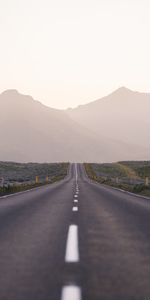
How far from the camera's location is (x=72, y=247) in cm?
724

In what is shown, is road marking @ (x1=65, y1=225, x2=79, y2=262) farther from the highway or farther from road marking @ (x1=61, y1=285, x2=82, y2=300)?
road marking @ (x1=61, y1=285, x2=82, y2=300)

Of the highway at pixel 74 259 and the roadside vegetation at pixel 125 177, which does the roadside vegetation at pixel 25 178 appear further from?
the highway at pixel 74 259

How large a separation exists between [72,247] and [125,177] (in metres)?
90.1

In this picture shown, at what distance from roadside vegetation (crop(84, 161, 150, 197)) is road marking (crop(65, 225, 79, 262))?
54.7 ft

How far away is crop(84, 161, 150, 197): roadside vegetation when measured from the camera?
31.0 meters

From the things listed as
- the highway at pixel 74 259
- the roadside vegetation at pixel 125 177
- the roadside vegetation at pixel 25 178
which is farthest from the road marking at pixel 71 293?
the roadside vegetation at pixel 125 177

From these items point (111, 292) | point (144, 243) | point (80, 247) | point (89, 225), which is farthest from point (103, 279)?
point (89, 225)

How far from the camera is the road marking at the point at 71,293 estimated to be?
172 inches

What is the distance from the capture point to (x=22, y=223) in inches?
416

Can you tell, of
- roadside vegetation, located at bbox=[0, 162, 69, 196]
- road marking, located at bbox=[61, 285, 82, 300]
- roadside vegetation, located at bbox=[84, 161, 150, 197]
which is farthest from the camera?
roadside vegetation, located at bbox=[84, 161, 150, 197]

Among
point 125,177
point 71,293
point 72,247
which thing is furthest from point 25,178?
point 71,293

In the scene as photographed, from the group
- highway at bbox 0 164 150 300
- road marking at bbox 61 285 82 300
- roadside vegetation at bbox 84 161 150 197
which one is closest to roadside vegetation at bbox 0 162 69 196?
roadside vegetation at bbox 84 161 150 197

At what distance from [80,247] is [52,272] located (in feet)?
5.96

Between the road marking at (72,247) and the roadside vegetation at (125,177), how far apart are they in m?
16.7
